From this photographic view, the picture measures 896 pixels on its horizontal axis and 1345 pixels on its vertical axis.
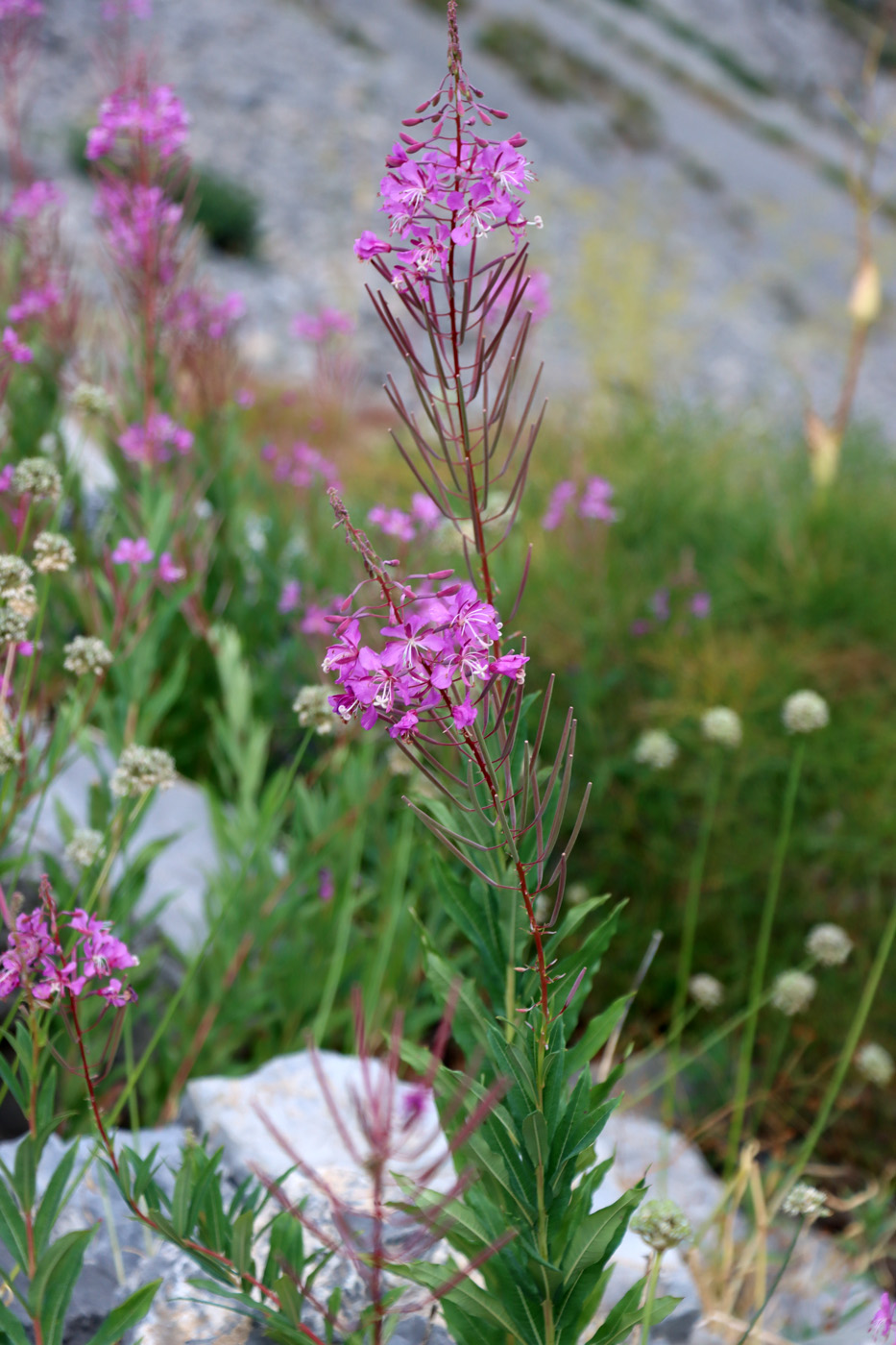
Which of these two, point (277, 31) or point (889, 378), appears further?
point (277, 31)

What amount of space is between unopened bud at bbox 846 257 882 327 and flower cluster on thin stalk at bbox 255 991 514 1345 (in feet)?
10.00

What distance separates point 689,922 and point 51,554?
51.1 inches

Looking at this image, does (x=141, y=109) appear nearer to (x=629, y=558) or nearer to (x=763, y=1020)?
(x=629, y=558)

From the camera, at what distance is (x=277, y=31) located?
22.0m

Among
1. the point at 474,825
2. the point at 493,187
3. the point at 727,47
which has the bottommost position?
the point at 474,825

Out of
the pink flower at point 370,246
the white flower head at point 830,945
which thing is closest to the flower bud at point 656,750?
the white flower head at point 830,945

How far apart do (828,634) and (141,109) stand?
6.95 ft

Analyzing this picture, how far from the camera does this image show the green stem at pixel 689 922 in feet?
6.14

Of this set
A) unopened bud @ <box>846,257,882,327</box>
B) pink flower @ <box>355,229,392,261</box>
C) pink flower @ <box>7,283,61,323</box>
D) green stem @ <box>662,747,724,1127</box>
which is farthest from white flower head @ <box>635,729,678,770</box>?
unopened bud @ <box>846,257,882,327</box>

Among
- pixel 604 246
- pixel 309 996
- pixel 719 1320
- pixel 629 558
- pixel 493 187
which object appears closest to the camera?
pixel 493 187

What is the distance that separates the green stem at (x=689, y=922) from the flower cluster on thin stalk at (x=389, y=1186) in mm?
577

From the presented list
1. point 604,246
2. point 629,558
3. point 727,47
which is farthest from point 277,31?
point 629,558

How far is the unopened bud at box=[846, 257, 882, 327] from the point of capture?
346 cm

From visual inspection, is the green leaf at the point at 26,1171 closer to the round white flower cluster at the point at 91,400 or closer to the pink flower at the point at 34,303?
the round white flower cluster at the point at 91,400
